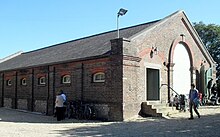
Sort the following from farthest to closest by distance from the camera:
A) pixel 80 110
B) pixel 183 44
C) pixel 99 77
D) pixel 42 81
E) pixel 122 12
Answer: pixel 42 81
pixel 183 44
pixel 80 110
pixel 99 77
pixel 122 12

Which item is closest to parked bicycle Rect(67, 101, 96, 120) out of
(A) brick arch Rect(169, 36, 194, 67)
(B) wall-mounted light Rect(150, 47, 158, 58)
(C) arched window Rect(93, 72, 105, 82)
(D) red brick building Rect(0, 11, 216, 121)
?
(D) red brick building Rect(0, 11, 216, 121)

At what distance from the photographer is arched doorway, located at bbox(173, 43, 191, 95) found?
74.0 feet

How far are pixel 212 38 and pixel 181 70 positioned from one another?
99.4ft

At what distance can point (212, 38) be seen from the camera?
50719 mm

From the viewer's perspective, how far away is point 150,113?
18500 mm

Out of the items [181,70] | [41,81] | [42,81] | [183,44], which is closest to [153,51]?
[181,70]

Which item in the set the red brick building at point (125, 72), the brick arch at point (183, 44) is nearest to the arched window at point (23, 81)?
the red brick building at point (125, 72)

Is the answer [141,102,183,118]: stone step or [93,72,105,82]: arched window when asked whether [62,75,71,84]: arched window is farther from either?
[141,102,183,118]: stone step

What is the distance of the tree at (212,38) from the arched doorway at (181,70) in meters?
27.2

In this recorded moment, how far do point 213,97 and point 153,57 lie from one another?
828 cm

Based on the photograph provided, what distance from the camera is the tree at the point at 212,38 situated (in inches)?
1941

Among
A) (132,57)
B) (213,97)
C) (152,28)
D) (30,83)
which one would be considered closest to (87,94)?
(132,57)

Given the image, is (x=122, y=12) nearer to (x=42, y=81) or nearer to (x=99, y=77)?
(x=99, y=77)

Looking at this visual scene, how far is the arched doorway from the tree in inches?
1072
